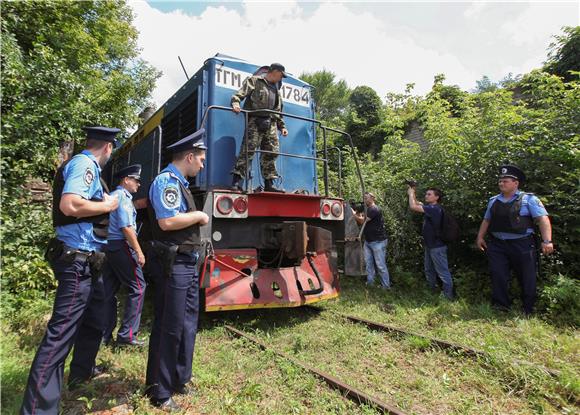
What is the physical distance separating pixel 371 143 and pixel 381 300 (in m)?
15.4

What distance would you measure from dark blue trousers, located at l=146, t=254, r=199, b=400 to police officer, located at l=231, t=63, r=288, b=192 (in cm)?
200

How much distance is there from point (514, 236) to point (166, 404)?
14.1 feet

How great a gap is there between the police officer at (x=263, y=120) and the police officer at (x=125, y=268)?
1.33 metres

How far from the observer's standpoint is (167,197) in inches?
94.7

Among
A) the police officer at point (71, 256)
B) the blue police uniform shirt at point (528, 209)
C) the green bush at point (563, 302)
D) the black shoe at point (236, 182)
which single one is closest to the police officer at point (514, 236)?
the blue police uniform shirt at point (528, 209)

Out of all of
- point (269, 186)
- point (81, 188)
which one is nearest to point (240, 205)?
point (269, 186)

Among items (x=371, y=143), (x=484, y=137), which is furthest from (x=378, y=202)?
(x=371, y=143)

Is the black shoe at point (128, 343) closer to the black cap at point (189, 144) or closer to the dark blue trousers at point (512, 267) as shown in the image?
the black cap at point (189, 144)

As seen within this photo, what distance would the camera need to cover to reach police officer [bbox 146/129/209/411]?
7.79 ft

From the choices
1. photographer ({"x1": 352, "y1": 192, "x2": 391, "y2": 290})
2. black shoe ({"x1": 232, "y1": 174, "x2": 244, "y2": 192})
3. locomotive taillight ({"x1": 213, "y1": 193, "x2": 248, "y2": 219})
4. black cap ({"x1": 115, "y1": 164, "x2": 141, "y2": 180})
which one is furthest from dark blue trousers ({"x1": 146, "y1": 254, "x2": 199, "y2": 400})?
photographer ({"x1": 352, "y1": 192, "x2": 391, "y2": 290})

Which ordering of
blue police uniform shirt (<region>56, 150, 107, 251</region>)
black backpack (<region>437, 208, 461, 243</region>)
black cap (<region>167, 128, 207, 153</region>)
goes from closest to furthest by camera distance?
blue police uniform shirt (<region>56, 150, 107, 251</region>) < black cap (<region>167, 128, 207, 153</region>) < black backpack (<region>437, 208, 461, 243</region>)

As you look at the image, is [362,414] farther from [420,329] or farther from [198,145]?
[198,145]

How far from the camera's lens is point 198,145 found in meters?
2.60

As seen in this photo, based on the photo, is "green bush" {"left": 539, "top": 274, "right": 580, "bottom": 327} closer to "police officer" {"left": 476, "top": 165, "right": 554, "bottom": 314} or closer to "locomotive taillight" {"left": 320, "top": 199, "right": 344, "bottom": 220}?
"police officer" {"left": 476, "top": 165, "right": 554, "bottom": 314}
